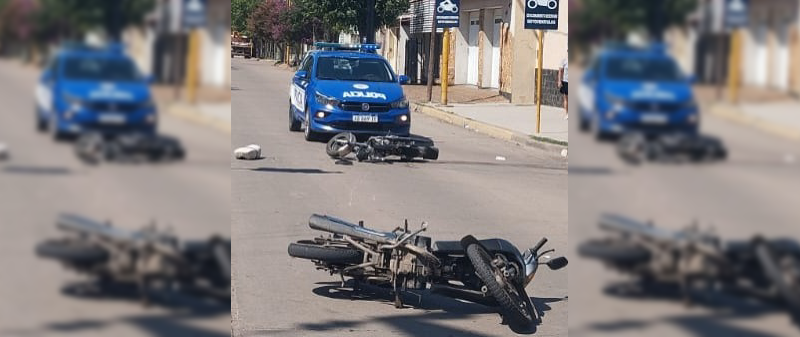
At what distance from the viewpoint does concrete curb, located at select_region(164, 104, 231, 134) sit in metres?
1.59

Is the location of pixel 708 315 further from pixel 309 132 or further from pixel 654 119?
pixel 309 132

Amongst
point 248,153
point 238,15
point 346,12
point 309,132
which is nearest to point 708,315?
point 238,15

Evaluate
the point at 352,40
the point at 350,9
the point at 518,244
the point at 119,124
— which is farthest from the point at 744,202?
the point at 352,40

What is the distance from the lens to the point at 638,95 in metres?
1.44

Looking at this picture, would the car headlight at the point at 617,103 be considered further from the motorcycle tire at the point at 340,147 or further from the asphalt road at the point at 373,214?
the motorcycle tire at the point at 340,147

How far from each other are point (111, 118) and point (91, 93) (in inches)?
1.7

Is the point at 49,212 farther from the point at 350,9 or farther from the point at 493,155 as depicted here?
the point at 350,9

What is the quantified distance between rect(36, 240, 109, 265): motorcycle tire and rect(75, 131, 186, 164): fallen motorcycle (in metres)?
0.12

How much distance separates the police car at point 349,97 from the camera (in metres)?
17.2

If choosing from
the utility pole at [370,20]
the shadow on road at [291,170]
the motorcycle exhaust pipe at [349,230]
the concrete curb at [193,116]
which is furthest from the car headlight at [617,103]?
the utility pole at [370,20]

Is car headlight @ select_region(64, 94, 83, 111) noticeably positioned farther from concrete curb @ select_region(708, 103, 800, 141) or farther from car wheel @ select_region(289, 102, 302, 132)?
car wheel @ select_region(289, 102, 302, 132)

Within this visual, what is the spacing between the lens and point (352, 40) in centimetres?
4753

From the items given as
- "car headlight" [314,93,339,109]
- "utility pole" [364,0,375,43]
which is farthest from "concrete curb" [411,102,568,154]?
"utility pole" [364,0,375,43]

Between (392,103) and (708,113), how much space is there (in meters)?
15.9
